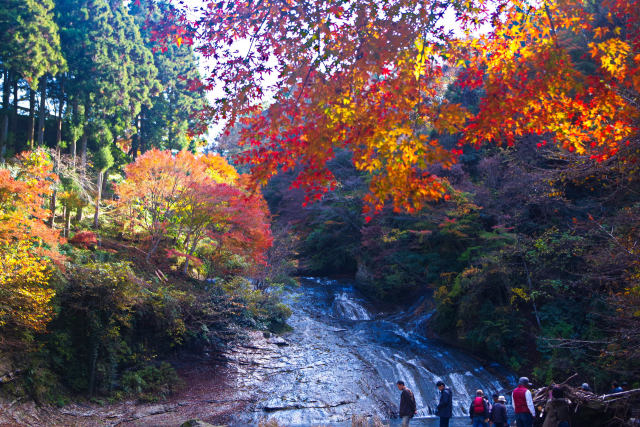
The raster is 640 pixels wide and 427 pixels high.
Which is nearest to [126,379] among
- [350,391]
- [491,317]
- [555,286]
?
[350,391]

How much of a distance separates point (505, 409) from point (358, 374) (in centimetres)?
618

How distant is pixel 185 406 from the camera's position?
11297mm

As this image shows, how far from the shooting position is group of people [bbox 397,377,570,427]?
7.12 m

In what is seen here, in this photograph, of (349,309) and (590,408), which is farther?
(349,309)

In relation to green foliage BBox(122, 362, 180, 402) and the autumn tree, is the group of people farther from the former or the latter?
the autumn tree

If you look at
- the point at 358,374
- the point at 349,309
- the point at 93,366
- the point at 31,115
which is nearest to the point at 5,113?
the point at 31,115

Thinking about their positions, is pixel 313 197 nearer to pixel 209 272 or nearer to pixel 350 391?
pixel 350 391

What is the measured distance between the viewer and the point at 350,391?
12.6 metres

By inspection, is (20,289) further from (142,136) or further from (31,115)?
(142,136)

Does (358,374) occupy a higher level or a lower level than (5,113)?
lower

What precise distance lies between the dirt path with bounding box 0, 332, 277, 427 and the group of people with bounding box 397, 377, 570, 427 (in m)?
4.97

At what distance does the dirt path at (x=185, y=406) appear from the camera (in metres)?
9.19

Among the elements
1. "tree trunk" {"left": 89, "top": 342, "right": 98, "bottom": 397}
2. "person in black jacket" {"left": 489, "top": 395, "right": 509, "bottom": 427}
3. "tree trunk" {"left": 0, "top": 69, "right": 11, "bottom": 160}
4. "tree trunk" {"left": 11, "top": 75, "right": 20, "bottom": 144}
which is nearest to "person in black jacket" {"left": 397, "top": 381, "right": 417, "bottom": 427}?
"person in black jacket" {"left": 489, "top": 395, "right": 509, "bottom": 427}

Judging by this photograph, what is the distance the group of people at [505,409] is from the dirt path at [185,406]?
497 centimetres
